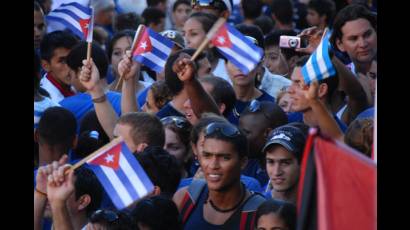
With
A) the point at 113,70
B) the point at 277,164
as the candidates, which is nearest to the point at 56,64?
the point at 113,70

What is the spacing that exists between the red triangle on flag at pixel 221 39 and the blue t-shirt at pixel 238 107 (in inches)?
56.7

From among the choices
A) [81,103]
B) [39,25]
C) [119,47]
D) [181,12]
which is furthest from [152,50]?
[181,12]

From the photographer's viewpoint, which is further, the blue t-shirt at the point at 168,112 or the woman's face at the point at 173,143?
the blue t-shirt at the point at 168,112

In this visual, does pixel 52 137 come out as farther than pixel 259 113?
No

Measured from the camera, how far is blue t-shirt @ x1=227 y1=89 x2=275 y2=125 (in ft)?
29.8

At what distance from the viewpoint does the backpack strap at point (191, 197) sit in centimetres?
693

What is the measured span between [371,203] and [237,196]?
230cm

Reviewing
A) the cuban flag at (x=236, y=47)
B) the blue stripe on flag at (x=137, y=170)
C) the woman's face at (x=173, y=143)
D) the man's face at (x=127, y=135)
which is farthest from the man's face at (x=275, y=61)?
the blue stripe on flag at (x=137, y=170)

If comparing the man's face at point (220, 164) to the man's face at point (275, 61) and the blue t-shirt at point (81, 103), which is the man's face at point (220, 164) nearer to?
the blue t-shirt at point (81, 103)

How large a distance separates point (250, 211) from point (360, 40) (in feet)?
9.07

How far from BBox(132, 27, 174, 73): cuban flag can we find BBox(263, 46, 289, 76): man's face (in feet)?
5.52

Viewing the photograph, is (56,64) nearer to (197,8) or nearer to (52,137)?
(197,8)

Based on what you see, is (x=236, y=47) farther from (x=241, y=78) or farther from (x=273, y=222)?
(x=273, y=222)

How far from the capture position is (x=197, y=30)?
34.1ft
